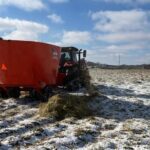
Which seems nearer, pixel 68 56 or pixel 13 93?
pixel 13 93

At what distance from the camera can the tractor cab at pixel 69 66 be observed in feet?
61.0

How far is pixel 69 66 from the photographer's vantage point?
62.2 feet

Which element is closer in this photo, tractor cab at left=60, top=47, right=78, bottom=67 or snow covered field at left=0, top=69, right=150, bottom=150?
→ snow covered field at left=0, top=69, right=150, bottom=150

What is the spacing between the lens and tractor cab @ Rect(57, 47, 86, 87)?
18.6m

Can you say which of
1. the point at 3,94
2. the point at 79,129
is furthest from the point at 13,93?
the point at 79,129

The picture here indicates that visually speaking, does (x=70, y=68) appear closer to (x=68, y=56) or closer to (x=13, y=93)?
(x=68, y=56)

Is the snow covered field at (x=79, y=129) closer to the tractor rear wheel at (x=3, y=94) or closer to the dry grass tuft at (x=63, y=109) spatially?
the dry grass tuft at (x=63, y=109)

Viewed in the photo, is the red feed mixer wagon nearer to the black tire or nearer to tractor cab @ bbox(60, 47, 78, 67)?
the black tire

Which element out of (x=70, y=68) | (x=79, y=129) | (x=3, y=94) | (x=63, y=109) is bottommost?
(x=79, y=129)

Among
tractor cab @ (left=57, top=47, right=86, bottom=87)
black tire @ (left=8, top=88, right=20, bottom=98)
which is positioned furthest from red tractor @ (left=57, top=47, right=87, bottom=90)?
black tire @ (left=8, top=88, right=20, bottom=98)

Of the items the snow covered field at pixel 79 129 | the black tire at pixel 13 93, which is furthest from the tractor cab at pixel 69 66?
the snow covered field at pixel 79 129

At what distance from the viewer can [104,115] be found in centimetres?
1138

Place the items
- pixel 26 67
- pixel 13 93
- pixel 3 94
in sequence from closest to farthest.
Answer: pixel 26 67 < pixel 13 93 < pixel 3 94

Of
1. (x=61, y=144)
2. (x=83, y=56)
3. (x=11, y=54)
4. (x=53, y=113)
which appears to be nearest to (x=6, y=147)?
(x=61, y=144)
